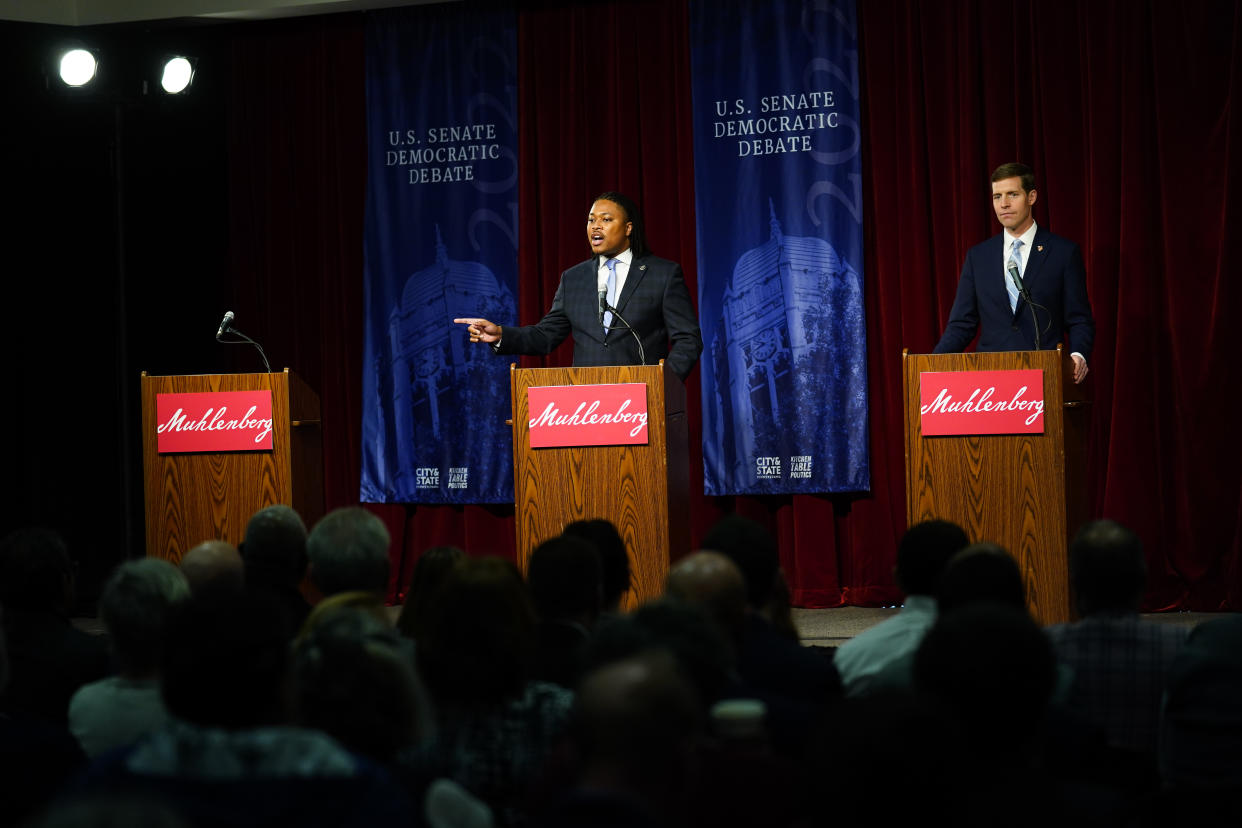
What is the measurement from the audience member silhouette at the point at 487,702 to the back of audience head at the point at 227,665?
12.7 inches

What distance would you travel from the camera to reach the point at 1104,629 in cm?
286

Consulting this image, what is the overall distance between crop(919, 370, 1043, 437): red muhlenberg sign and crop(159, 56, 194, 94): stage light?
13.5 feet

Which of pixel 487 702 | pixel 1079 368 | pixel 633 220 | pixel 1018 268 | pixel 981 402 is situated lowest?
pixel 487 702

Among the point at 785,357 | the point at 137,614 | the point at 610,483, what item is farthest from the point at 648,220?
the point at 137,614

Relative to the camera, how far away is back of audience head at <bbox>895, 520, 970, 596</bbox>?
126 inches

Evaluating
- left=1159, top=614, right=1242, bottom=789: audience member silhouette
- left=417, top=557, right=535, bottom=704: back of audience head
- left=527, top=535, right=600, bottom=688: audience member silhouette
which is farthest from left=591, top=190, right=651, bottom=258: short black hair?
left=417, top=557, right=535, bottom=704: back of audience head

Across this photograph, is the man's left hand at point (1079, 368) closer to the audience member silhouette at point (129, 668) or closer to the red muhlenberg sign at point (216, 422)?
the red muhlenberg sign at point (216, 422)

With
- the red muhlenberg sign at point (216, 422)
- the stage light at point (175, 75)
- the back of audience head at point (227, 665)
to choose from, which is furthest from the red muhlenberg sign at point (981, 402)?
the stage light at point (175, 75)

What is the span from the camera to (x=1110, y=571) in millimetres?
2881

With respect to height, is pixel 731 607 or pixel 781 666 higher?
pixel 731 607

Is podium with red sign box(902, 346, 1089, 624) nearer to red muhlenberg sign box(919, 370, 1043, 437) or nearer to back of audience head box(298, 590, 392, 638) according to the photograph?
red muhlenberg sign box(919, 370, 1043, 437)

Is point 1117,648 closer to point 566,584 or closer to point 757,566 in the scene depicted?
point 757,566

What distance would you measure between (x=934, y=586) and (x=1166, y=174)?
4242 mm

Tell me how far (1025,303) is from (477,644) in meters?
4.06
